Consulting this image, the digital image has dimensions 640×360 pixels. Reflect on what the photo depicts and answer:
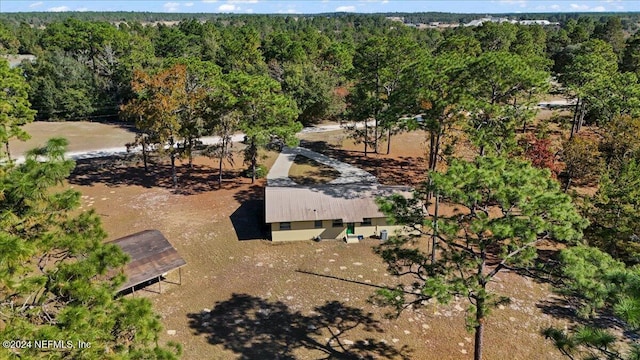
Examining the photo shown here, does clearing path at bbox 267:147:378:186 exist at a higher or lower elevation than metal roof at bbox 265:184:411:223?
lower

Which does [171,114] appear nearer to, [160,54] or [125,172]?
[125,172]

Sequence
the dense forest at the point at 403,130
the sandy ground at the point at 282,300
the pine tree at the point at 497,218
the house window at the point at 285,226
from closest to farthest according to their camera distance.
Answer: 1. the dense forest at the point at 403,130
2. the pine tree at the point at 497,218
3. the sandy ground at the point at 282,300
4. the house window at the point at 285,226

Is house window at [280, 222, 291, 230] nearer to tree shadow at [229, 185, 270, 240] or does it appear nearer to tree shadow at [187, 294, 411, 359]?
tree shadow at [229, 185, 270, 240]

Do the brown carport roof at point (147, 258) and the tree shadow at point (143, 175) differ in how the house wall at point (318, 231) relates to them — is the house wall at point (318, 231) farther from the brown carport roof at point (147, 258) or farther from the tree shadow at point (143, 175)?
the tree shadow at point (143, 175)

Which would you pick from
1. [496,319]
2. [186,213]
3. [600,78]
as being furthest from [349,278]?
[600,78]

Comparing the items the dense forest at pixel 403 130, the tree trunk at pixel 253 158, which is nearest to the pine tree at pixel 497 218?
the dense forest at pixel 403 130

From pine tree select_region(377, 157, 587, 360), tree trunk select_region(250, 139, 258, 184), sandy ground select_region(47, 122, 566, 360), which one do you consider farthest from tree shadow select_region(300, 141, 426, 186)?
pine tree select_region(377, 157, 587, 360)

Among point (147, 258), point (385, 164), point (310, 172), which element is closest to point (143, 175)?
point (310, 172)
